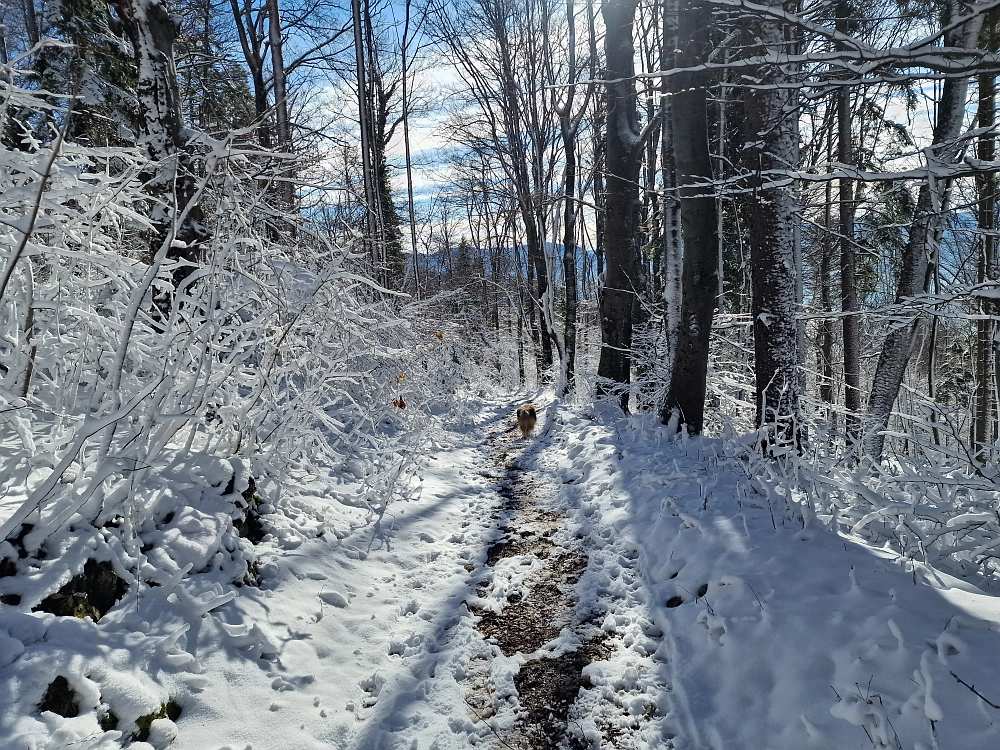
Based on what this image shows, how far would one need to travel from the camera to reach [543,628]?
3729 millimetres

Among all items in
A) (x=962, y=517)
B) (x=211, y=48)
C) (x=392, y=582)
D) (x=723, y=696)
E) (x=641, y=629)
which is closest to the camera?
(x=723, y=696)

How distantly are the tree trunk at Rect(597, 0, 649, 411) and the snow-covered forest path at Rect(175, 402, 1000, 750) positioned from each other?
5670 mm

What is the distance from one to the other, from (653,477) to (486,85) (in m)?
14.5

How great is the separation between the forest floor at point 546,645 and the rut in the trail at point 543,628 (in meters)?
0.02

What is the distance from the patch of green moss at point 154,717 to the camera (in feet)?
7.41

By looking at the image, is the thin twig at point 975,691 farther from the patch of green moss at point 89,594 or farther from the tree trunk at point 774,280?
the patch of green moss at point 89,594

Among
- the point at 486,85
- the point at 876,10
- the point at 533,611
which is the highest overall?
the point at 486,85

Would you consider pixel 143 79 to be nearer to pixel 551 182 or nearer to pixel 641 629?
pixel 641 629

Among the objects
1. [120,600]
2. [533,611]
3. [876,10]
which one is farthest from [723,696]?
[876,10]

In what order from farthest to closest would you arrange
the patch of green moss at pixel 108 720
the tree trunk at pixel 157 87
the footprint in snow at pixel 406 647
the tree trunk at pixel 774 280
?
the tree trunk at pixel 774 280 < the tree trunk at pixel 157 87 < the footprint in snow at pixel 406 647 < the patch of green moss at pixel 108 720

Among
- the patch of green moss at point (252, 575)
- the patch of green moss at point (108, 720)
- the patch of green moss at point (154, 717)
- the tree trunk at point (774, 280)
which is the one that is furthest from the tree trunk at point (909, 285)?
the patch of green moss at point (108, 720)

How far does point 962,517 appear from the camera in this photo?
10.5 feet

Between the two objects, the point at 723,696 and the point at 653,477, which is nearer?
the point at 723,696

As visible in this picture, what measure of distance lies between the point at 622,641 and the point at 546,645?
1.66 ft
